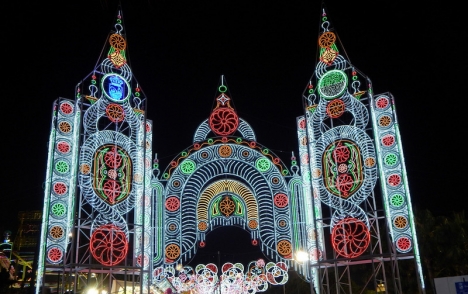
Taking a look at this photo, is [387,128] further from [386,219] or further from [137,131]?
[137,131]

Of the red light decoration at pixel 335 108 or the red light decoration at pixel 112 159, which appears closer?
the red light decoration at pixel 112 159

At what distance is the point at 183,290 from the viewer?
85.5 feet

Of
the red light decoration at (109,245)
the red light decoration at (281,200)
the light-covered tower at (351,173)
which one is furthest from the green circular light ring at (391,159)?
the red light decoration at (109,245)

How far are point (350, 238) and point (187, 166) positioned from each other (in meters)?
8.22

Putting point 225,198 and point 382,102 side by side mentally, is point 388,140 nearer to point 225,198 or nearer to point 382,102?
point 382,102

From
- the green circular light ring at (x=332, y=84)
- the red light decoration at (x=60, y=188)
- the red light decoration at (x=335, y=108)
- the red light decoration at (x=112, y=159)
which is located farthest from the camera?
the green circular light ring at (x=332, y=84)

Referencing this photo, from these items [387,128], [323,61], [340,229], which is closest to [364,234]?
[340,229]

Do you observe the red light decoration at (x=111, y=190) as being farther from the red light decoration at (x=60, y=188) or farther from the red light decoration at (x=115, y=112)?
the red light decoration at (x=115, y=112)

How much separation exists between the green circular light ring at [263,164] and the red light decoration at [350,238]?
17.3 feet

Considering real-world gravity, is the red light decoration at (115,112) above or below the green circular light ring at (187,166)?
above

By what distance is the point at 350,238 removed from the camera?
2019 cm

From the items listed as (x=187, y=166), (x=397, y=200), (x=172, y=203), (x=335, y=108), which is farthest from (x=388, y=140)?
(x=172, y=203)

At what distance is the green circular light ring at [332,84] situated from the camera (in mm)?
22203

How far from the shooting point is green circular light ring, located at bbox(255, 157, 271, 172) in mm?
24797
